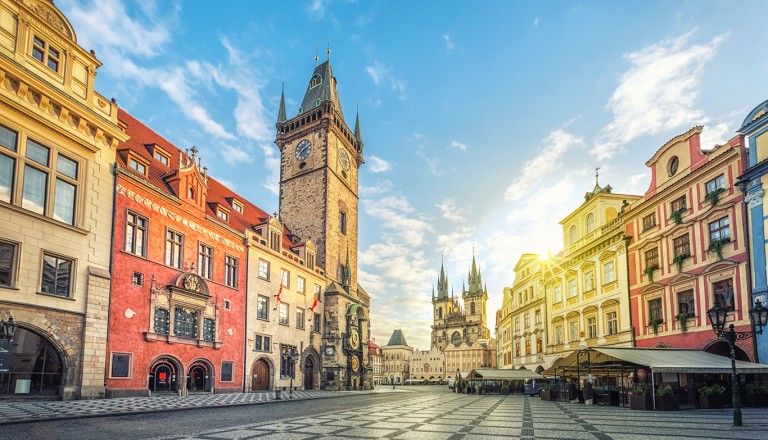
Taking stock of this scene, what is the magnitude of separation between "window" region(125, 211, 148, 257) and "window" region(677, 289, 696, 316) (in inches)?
1100

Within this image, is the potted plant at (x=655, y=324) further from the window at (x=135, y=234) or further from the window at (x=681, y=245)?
the window at (x=135, y=234)

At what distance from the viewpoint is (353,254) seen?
56344 mm

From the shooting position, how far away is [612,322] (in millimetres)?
32969

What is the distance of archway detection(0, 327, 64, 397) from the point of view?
19297 mm

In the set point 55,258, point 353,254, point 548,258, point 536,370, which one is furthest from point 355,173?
point 55,258

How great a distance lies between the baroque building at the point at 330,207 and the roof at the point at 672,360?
86.7ft

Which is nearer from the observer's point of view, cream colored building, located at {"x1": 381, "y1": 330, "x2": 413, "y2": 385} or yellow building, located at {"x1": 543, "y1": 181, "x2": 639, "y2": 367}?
yellow building, located at {"x1": 543, "y1": 181, "x2": 639, "y2": 367}

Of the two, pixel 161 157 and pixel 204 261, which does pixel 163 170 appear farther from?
pixel 204 261

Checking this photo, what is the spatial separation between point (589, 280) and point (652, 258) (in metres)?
7.21

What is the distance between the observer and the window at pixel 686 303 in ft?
84.9

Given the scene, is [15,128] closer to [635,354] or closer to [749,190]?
[635,354]

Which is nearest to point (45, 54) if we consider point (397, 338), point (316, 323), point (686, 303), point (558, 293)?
point (316, 323)

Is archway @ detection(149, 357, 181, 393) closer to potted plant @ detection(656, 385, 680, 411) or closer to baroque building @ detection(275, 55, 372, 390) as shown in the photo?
baroque building @ detection(275, 55, 372, 390)

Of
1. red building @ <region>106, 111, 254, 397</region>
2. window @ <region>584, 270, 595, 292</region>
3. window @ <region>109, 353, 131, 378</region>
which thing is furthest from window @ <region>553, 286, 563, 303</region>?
window @ <region>109, 353, 131, 378</region>
